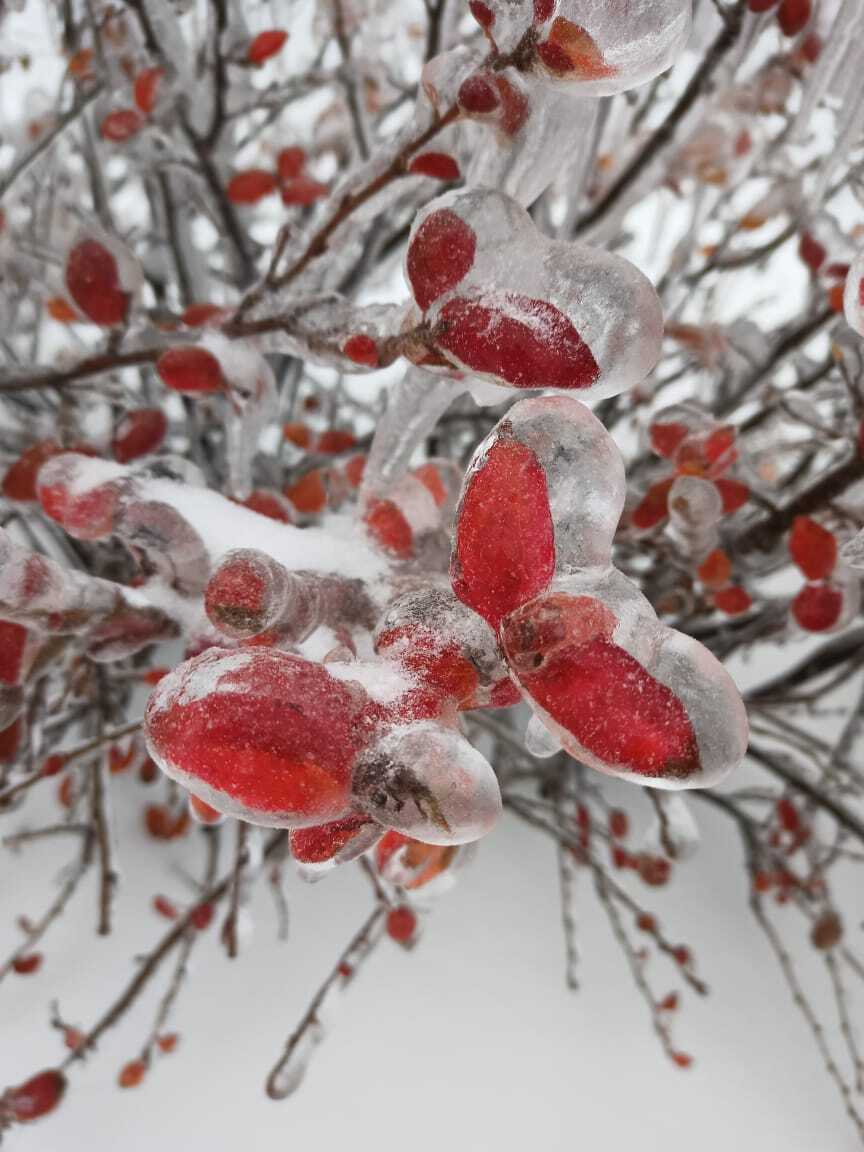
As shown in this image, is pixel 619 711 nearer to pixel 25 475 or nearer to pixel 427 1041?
pixel 25 475

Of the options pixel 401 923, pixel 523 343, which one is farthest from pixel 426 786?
pixel 401 923

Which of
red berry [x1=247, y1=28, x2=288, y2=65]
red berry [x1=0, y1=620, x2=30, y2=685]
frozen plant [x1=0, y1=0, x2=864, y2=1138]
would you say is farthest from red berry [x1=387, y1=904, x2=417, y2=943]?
red berry [x1=247, y1=28, x2=288, y2=65]

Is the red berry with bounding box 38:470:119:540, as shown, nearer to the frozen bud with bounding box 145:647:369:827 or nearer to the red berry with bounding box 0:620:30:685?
the red berry with bounding box 0:620:30:685

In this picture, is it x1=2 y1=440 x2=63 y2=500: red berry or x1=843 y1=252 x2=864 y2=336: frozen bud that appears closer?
x1=843 y1=252 x2=864 y2=336: frozen bud

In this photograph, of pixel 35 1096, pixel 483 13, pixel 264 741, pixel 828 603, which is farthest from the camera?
pixel 35 1096

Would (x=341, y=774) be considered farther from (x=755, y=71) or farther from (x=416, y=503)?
(x=755, y=71)

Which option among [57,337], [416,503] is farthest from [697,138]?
[57,337]

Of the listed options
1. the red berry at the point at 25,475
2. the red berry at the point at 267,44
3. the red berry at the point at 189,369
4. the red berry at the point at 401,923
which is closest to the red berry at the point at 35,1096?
the red berry at the point at 401,923
